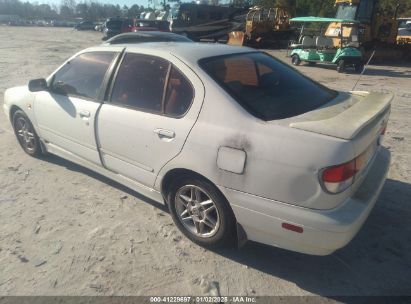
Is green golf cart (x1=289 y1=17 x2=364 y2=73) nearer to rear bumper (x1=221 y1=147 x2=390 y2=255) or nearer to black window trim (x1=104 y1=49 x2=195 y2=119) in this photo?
black window trim (x1=104 y1=49 x2=195 y2=119)

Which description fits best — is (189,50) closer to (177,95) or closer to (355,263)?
(177,95)

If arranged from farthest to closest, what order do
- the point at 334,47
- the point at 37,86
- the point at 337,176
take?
the point at 334,47 → the point at 37,86 → the point at 337,176

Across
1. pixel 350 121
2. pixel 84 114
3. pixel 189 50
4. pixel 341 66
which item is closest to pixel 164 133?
pixel 189 50

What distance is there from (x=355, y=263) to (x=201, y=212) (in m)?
1.29

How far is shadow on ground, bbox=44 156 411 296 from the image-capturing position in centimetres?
264

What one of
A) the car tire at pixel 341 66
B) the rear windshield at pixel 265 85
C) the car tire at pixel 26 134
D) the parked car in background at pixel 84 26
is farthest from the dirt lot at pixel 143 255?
the parked car in background at pixel 84 26

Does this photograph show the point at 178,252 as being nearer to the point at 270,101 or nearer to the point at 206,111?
the point at 206,111

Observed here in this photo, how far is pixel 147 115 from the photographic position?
3123 mm

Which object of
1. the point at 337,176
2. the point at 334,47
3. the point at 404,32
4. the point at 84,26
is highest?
the point at 337,176

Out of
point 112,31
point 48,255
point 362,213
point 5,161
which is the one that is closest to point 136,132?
point 48,255

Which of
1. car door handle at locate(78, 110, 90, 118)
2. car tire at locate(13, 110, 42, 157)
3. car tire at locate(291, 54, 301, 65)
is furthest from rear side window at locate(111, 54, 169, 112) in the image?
car tire at locate(291, 54, 301, 65)

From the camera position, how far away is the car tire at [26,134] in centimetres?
465

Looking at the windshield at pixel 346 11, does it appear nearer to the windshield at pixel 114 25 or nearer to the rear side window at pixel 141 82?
the rear side window at pixel 141 82

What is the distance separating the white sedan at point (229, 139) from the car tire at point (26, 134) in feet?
2.57
